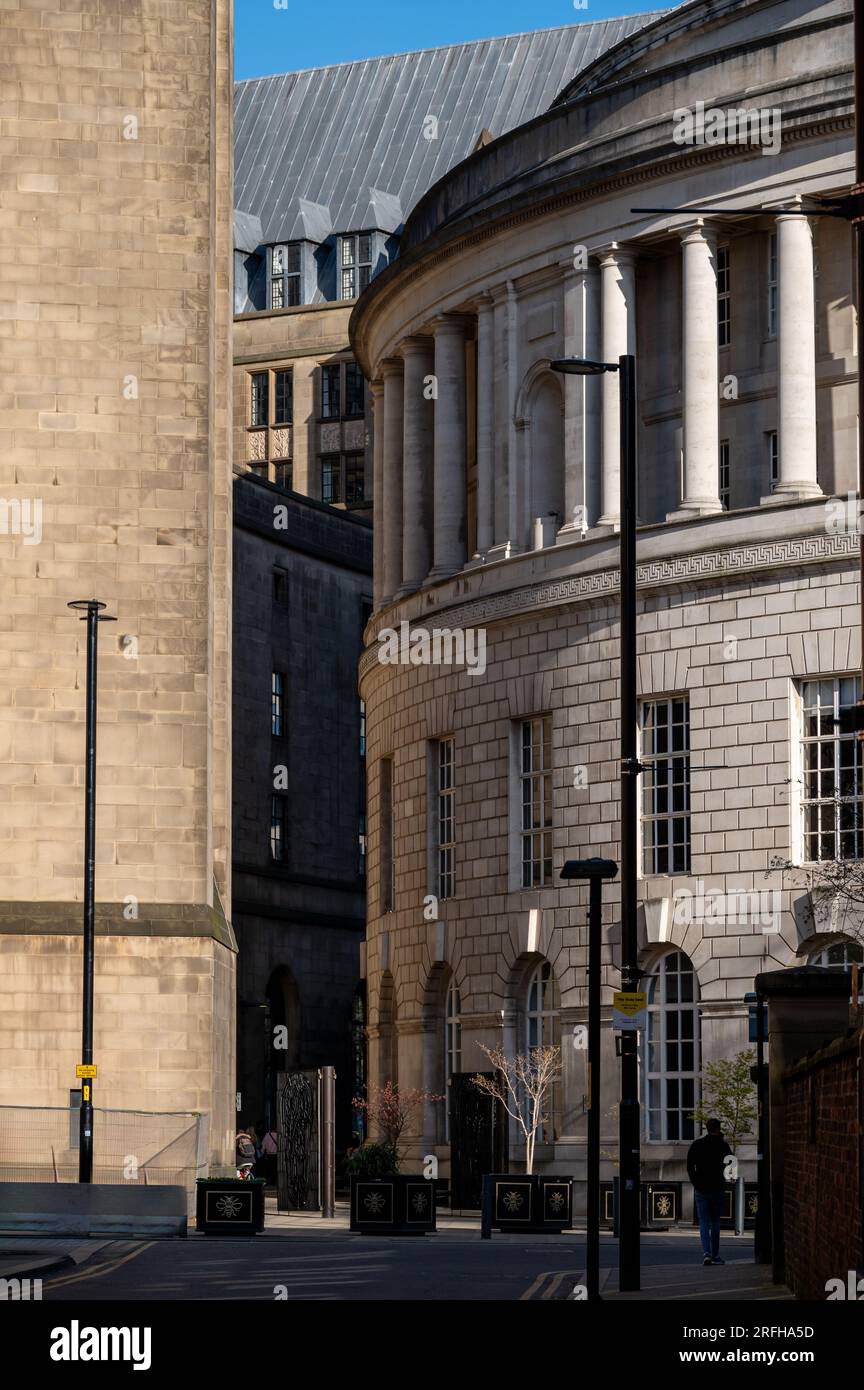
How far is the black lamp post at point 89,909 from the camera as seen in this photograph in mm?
39438

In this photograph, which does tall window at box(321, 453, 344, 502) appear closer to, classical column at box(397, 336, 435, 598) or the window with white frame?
classical column at box(397, 336, 435, 598)

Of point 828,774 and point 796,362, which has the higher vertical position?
point 796,362

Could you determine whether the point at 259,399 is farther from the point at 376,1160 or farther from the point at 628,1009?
the point at 628,1009

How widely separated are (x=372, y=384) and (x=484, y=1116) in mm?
22067

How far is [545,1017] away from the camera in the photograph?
5303 cm

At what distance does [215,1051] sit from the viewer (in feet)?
146

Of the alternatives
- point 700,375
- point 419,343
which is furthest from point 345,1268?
point 419,343

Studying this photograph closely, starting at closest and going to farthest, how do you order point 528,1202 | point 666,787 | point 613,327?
point 528,1202 < point 666,787 < point 613,327

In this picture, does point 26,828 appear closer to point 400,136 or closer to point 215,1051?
point 215,1051

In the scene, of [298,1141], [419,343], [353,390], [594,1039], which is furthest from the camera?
[353,390]

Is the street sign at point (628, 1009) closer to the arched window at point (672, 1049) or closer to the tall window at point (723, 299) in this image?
the arched window at point (672, 1049)

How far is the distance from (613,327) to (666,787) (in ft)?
33.8

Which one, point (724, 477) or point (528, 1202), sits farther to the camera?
point (724, 477)
